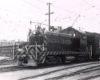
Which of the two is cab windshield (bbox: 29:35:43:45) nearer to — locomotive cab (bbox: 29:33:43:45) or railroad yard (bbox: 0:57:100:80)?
locomotive cab (bbox: 29:33:43:45)

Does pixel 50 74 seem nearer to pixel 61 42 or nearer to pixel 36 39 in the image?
pixel 36 39

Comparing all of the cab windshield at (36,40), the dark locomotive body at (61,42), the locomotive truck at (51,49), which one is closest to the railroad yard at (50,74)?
the locomotive truck at (51,49)

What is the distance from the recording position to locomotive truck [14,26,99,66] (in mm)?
11805

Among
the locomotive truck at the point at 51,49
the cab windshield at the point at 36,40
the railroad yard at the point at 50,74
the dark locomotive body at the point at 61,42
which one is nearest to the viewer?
the railroad yard at the point at 50,74

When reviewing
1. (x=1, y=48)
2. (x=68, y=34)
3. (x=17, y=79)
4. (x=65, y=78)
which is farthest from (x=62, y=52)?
(x=1, y=48)

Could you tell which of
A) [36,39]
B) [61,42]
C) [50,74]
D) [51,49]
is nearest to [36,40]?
[36,39]

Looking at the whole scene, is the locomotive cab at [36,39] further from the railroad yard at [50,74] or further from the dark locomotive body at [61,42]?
the railroad yard at [50,74]

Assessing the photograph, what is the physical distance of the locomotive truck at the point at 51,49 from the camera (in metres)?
11.8

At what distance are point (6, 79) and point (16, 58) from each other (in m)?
4.86

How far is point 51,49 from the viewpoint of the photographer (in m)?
13.2

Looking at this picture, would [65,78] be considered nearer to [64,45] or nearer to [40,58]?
[40,58]

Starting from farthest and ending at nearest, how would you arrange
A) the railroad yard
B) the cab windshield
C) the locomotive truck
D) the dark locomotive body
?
the dark locomotive body < the cab windshield < the locomotive truck < the railroad yard

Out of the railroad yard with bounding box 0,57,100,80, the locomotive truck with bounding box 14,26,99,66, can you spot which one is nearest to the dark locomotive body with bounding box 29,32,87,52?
the locomotive truck with bounding box 14,26,99,66

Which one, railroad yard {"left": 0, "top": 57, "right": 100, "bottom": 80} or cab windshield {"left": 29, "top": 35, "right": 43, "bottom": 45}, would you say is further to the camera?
cab windshield {"left": 29, "top": 35, "right": 43, "bottom": 45}
